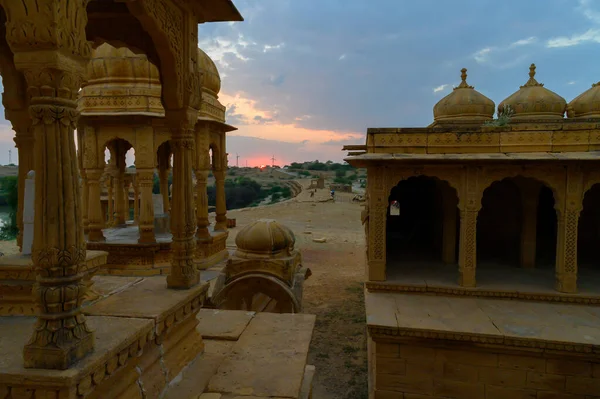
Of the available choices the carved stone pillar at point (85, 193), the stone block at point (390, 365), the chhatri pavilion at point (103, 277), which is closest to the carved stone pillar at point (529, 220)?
the stone block at point (390, 365)

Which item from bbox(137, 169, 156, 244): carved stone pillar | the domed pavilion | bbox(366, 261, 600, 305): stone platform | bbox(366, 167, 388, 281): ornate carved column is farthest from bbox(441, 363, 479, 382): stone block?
bbox(137, 169, 156, 244): carved stone pillar

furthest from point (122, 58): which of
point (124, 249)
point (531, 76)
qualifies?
point (531, 76)

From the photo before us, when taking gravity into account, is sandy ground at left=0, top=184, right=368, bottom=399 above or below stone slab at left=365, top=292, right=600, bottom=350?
below

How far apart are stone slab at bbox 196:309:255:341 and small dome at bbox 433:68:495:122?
8342mm

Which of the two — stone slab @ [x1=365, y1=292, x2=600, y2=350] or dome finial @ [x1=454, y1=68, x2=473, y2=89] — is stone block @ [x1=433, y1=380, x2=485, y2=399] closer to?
stone slab @ [x1=365, y1=292, x2=600, y2=350]

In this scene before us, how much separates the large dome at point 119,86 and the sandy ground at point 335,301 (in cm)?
646

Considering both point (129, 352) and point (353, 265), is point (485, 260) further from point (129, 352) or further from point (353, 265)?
point (129, 352)

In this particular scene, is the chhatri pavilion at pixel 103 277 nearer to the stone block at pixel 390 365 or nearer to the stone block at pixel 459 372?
the stone block at pixel 390 365

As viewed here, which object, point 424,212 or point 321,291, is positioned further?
point 424,212

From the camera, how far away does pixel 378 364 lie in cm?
607

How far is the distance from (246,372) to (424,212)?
34.8 feet

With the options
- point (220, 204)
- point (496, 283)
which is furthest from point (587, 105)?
point (220, 204)

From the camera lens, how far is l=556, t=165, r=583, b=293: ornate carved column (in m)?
7.17

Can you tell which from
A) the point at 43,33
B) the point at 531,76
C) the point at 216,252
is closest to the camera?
the point at 43,33
